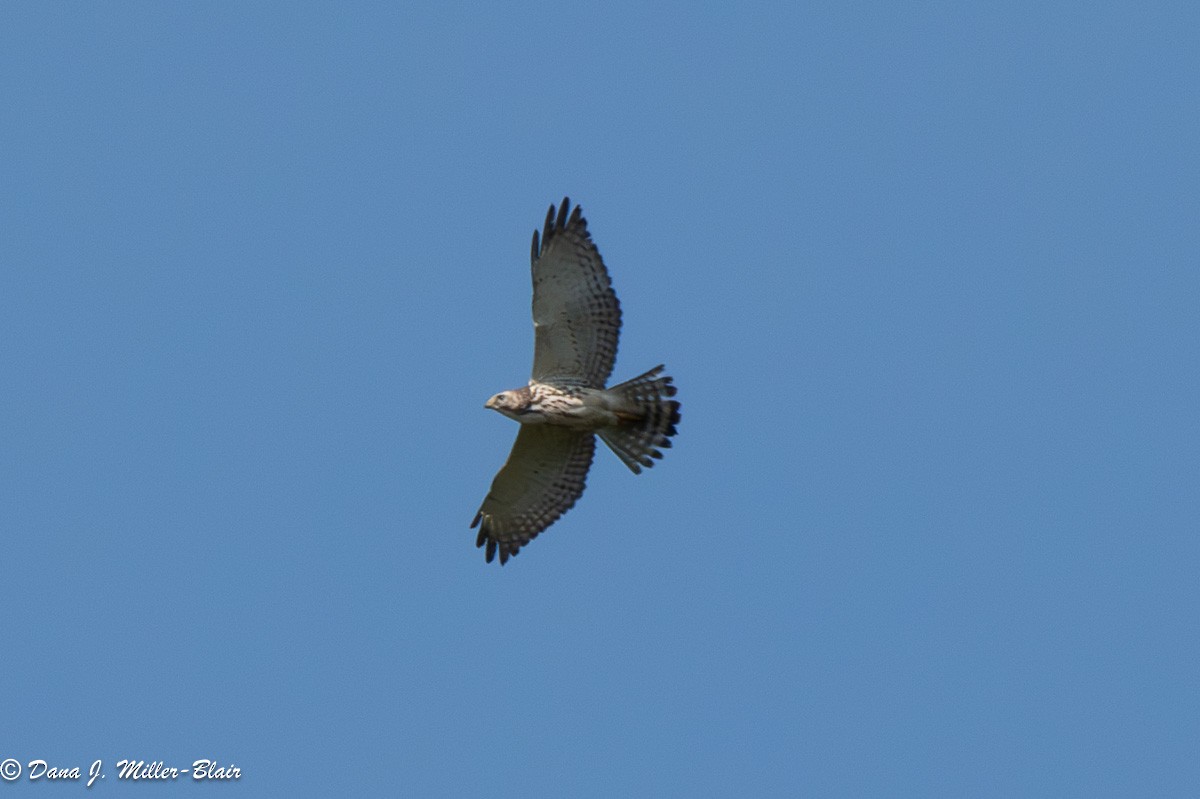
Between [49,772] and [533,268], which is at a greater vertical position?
[533,268]

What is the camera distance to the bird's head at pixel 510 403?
14.0 metres

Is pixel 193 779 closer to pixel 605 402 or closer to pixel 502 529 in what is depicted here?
pixel 502 529

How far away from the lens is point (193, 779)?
524 inches

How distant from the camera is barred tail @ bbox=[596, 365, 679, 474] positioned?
13.9m

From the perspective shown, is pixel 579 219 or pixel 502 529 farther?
pixel 502 529

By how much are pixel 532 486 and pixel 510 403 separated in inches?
56.8

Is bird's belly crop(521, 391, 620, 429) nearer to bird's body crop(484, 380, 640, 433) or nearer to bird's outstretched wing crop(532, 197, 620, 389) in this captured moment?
bird's body crop(484, 380, 640, 433)

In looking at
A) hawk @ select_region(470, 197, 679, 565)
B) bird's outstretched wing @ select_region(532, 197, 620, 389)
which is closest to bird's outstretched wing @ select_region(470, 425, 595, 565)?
hawk @ select_region(470, 197, 679, 565)

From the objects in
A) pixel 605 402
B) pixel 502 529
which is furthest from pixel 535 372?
pixel 502 529

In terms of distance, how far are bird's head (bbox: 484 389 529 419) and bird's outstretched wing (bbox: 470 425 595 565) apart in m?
0.56

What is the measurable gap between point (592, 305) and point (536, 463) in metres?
1.71

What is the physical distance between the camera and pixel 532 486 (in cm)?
1516

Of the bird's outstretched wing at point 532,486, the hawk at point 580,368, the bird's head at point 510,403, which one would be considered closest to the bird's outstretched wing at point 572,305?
the hawk at point 580,368

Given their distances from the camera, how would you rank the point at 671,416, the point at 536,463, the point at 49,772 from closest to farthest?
the point at 49,772, the point at 671,416, the point at 536,463
